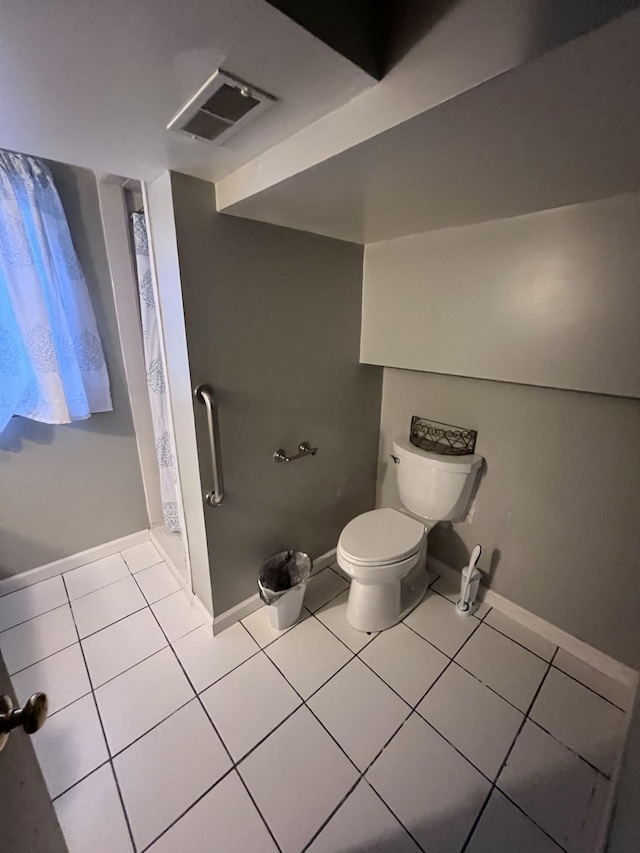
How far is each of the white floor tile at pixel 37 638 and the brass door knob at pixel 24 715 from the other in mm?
1313

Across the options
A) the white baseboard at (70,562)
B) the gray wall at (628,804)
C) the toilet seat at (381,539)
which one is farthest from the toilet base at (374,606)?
the white baseboard at (70,562)

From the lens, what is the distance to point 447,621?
1.72m

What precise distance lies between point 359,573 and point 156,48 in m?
1.67

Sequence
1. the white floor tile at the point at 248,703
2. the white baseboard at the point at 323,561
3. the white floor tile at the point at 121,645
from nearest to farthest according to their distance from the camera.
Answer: the white floor tile at the point at 248,703, the white floor tile at the point at 121,645, the white baseboard at the point at 323,561

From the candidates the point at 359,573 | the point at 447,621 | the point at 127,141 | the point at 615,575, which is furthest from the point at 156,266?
the point at 615,575

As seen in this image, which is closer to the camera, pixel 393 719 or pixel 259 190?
pixel 259 190

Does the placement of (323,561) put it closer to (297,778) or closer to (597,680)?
(297,778)

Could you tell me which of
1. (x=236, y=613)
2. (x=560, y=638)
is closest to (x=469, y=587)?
(x=560, y=638)

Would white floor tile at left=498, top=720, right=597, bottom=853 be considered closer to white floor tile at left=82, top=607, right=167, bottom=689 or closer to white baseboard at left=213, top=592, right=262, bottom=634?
white baseboard at left=213, top=592, right=262, bottom=634

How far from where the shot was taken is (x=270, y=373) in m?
1.52

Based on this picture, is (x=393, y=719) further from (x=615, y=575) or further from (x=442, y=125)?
(x=442, y=125)

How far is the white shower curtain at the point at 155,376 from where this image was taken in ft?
5.26

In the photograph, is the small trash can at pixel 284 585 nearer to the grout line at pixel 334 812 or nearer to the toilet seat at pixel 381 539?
the toilet seat at pixel 381 539

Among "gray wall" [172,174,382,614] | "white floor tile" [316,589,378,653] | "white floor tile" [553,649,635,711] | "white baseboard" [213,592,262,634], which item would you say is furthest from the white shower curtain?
"white floor tile" [553,649,635,711]
